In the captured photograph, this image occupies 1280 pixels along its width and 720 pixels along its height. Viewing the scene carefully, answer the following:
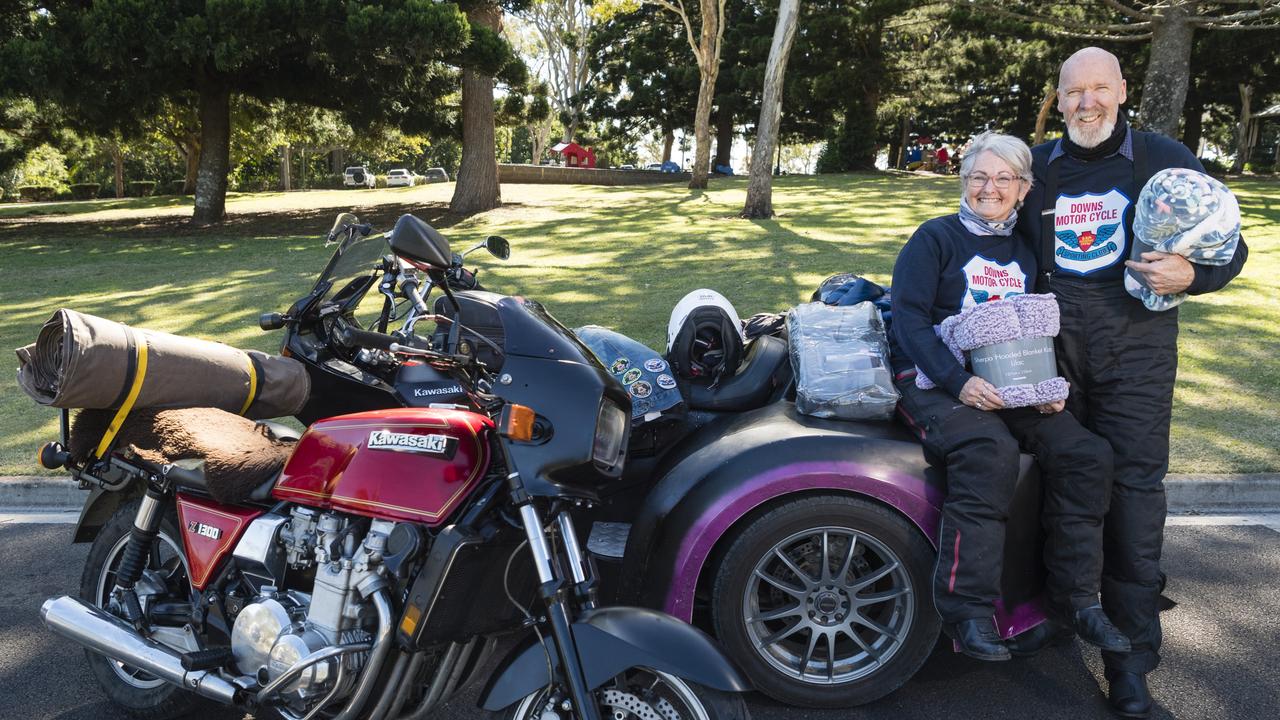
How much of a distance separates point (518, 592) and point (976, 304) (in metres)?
1.89

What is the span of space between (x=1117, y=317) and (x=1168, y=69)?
56.8 ft

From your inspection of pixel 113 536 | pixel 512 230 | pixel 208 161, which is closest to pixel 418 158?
pixel 208 161

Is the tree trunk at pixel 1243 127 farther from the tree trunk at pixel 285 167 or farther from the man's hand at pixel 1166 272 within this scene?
the tree trunk at pixel 285 167

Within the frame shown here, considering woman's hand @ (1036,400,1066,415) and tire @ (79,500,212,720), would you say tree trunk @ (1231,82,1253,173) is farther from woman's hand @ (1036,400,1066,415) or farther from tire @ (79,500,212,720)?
tire @ (79,500,212,720)

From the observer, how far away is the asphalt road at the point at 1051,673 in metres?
3.27

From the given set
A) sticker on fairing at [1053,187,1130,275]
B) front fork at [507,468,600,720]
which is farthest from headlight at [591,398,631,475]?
sticker on fairing at [1053,187,1130,275]

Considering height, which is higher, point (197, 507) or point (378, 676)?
point (197, 507)

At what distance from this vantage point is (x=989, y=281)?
135 inches

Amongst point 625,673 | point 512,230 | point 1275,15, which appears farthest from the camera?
point 1275,15

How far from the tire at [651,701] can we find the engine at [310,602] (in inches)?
21.3

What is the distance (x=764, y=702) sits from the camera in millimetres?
3354

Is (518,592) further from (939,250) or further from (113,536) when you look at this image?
(939,250)

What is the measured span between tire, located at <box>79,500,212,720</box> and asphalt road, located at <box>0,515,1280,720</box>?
115mm

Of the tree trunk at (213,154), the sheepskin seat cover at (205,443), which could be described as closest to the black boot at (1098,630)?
the sheepskin seat cover at (205,443)
